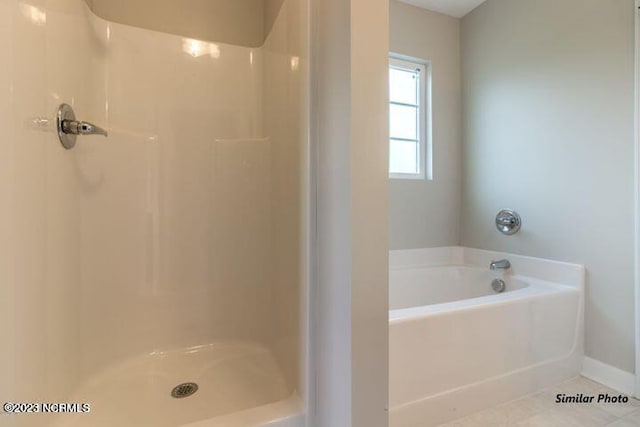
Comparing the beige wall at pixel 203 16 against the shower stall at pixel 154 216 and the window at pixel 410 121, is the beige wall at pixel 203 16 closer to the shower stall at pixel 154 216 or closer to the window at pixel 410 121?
the shower stall at pixel 154 216

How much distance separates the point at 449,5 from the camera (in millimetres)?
2389

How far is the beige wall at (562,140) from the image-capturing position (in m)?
1.63

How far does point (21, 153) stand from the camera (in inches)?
31.4

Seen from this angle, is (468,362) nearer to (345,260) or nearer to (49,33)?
(345,260)

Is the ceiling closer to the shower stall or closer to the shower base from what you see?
the shower stall

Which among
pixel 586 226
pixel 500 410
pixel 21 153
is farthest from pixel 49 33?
pixel 586 226

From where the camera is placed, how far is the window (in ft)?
7.99

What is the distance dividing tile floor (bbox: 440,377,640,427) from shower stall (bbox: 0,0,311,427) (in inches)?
37.7

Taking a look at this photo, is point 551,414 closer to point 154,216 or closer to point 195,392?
point 195,392

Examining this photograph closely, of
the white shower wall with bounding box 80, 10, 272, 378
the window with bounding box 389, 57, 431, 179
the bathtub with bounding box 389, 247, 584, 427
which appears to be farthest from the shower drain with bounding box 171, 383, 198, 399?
the window with bounding box 389, 57, 431, 179

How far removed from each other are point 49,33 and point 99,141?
0.47m

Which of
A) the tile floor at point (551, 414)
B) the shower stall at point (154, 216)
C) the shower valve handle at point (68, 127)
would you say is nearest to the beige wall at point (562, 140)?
the tile floor at point (551, 414)

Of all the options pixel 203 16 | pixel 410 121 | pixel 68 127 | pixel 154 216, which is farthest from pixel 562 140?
pixel 68 127

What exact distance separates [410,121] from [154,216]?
1952 mm
